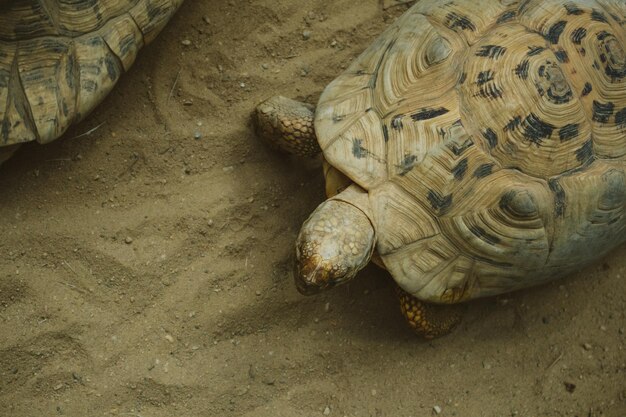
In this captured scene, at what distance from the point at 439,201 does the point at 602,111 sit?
2.38 feet

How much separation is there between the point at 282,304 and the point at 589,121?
150 cm

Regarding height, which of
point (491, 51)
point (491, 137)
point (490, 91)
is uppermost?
point (491, 51)

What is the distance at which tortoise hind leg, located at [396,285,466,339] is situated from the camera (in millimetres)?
3176

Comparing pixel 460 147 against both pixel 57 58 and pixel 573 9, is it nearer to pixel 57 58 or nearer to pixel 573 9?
pixel 573 9

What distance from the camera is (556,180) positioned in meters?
2.87

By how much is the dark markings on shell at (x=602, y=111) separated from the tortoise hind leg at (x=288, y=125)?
3.77ft

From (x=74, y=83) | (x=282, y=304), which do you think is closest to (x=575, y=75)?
(x=282, y=304)

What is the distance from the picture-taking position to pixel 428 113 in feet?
9.48

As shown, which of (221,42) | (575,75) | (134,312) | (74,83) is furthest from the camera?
(221,42)

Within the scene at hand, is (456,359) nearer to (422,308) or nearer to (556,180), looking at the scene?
(422,308)

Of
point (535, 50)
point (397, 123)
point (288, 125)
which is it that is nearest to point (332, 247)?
point (397, 123)

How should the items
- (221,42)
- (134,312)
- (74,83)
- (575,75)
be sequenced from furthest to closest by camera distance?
(221,42) < (134,312) < (74,83) < (575,75)

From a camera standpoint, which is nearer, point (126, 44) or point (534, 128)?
point (534, 128)

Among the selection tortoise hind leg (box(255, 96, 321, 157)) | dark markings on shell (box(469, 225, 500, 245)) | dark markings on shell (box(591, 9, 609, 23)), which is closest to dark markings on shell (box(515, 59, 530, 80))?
dark markings on shell (box(591, 9, 609, 23))
